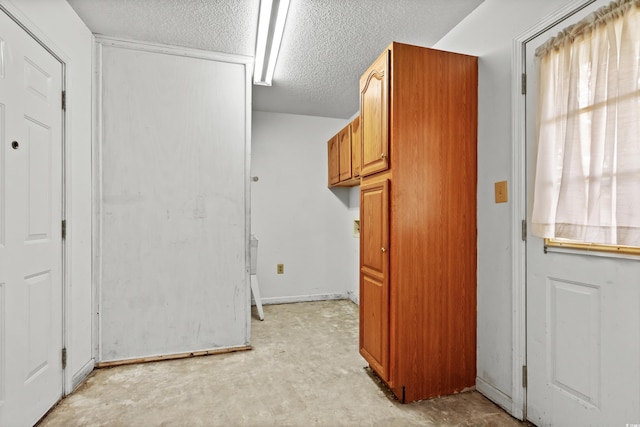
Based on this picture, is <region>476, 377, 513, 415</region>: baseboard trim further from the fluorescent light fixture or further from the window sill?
the fluorescent light fixture

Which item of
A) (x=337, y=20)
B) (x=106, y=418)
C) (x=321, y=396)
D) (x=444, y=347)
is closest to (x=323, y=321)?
(x=321, y=396)

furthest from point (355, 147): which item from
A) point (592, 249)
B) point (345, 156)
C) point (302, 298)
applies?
point (592, 249)

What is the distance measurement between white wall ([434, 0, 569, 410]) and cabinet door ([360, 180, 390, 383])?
2.00ft

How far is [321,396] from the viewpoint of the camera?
1971mm

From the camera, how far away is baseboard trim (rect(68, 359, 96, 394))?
6.71 feet

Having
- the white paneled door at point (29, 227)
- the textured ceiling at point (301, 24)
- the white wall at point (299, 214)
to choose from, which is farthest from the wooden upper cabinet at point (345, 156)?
the white paneled door at point (29, 227)

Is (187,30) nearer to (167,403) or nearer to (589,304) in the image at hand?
(167,403)

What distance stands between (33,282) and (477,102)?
8.94 feet

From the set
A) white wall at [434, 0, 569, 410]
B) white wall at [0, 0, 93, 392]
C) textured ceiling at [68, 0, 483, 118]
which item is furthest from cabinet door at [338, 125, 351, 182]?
white wall at [0, 0, 93, 392]

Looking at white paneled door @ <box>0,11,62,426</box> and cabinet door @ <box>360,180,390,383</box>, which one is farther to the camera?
cabinet door @ <box>360,180,390,383</box>

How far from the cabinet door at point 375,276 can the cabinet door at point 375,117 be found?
14cm

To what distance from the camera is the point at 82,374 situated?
215 cm

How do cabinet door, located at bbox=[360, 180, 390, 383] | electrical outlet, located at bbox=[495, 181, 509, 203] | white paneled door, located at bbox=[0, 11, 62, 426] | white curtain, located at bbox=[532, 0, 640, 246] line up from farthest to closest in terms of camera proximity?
cabinet door, located at bbox=[360, 180, 390, 383] < electrical outlet, located at bbox=[495, 181, 509, 203] < white paneled door, located at bbox=[0, 11, 62, 426] < white curtain, located at bbox=[532, 0, 640, 246]

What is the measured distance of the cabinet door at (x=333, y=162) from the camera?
3986mm
